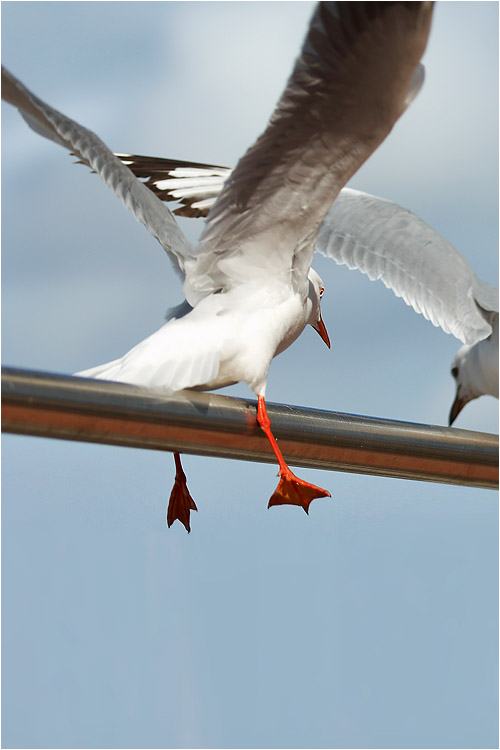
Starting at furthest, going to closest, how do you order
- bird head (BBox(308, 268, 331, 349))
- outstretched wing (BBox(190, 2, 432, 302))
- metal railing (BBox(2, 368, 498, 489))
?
bird head (BBox(308, 268, 331, 349)) < outstretched wing (BBox(190, 2, 432, 302)) < metal railing (BBox(2, 368, 498, 489))

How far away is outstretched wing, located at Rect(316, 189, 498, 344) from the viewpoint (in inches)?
79.6

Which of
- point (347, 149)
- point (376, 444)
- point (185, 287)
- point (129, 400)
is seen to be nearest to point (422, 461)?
point (376, 444)

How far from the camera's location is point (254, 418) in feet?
3.56

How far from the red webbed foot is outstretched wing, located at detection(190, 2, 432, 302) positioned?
0.28 metres

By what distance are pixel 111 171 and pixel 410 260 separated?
2.32ft

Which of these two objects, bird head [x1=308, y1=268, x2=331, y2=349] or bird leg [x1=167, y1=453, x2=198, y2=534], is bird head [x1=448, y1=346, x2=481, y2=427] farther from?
bird leg [x1=167, y1=453, x2=198, y2=534]

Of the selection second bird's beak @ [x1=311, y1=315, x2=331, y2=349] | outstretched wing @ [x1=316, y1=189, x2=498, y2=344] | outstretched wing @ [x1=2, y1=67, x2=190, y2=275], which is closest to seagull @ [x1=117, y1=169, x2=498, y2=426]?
outstretched wing @ [x1=316, y1=189, x2=498, y2=344]

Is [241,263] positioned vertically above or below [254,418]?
above

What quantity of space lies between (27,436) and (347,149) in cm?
65

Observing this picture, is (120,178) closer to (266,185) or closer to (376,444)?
(266,185)

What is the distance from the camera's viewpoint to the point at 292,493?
144 centimetres

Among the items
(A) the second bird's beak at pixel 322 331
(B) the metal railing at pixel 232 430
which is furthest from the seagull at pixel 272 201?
(A) the second bird's beak at pixel 322 331

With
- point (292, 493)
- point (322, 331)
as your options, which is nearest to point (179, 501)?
point (292, 493)

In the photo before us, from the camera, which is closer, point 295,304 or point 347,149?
point 347,149
